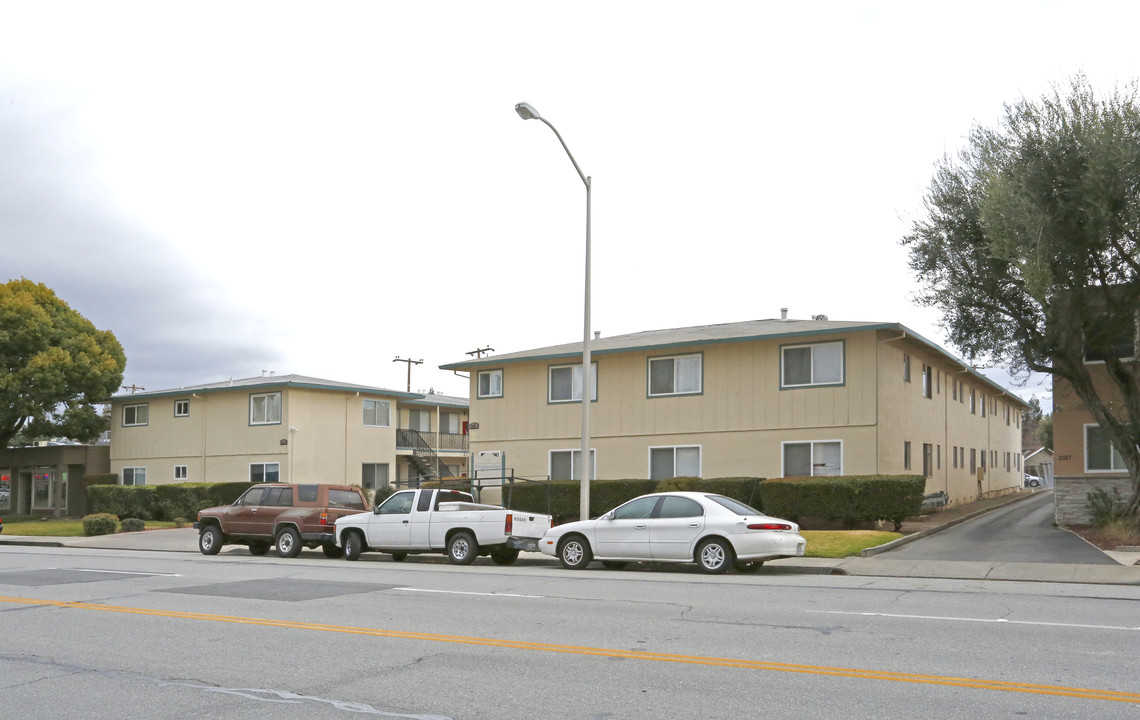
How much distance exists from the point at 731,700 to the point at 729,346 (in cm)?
2063

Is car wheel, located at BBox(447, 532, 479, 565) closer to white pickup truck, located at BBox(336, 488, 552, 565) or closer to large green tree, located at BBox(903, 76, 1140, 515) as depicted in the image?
white pickup truck, located at BBox(336, 488, 552, 565)

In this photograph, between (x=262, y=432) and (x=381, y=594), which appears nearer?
(x=381, y=594)

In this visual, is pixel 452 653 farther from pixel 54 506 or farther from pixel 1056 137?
pixel 54 506

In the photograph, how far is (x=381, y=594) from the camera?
542 inches

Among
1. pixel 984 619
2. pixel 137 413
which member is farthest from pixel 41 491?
pixel 984 619

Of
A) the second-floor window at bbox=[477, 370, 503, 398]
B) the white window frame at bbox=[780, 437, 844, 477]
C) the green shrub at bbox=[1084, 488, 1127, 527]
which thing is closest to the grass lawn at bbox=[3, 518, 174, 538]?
the second-floor window at bbox=[477, 370, 503, 398]

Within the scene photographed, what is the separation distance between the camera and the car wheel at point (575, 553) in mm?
17888

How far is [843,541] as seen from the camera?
1983 centimetres

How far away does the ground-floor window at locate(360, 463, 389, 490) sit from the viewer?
41031mm

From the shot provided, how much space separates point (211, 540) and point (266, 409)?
15.5m

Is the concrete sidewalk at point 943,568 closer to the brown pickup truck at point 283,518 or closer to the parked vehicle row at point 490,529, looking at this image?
the parked vehicle row at point 490,529

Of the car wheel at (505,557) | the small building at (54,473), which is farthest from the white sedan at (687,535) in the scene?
the small building at (54,473)

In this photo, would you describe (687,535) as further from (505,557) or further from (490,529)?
(505,557)

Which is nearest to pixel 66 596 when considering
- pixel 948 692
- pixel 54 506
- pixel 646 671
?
pixel 646 671
